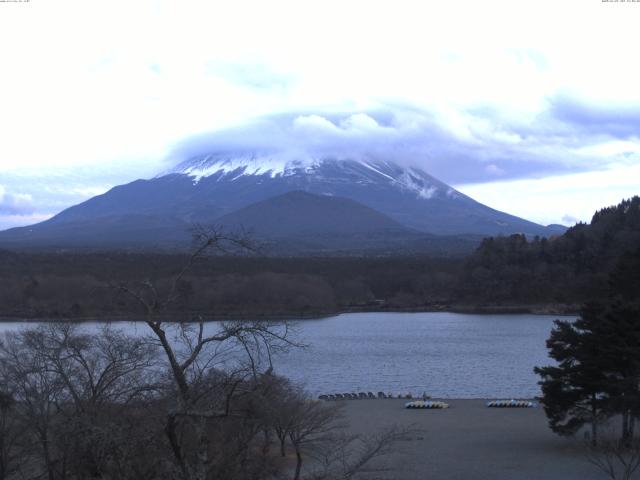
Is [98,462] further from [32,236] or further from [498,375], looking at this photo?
[32,236]

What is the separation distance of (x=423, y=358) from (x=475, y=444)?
62.2ft

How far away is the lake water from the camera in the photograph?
2948 cm

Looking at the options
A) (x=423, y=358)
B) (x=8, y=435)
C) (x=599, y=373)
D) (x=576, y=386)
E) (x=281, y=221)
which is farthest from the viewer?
(x=281, y=221)

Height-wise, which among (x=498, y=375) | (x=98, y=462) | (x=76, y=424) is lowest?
(x=498, y=375)

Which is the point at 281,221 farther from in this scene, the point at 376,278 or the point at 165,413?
the point at 165,413

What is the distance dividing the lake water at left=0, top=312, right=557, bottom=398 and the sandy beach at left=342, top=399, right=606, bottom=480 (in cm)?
292

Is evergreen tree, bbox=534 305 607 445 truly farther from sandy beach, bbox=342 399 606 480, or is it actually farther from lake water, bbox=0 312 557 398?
lake water, bbox=0 312 557 398

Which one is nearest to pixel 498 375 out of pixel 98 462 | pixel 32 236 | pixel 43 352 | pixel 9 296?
pixel 43 352

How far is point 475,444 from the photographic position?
1888 centimetres

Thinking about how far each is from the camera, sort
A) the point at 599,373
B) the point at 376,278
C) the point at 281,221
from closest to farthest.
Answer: the point at 599,373, the point at 376,278, the point at 281,221

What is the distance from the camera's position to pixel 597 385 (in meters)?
16.4

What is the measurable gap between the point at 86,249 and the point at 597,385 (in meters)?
96.0

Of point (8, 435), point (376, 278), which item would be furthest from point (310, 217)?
point (8, 435)

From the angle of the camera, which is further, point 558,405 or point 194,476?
point 558,405
